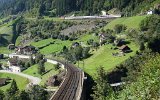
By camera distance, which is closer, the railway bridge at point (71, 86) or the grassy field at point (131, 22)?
the railway bridge at point (71, 86)

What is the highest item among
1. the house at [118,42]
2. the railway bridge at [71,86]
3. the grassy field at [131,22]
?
the grassy field at [131,22]

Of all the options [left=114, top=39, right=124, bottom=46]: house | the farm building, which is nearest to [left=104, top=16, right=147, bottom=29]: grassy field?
[left=114, top=39, right=124, bottom=46]: house

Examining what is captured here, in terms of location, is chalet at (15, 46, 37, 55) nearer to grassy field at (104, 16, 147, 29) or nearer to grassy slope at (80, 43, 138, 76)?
grassy field at (104, 16, 147, 29)

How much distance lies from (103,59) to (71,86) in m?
33.1

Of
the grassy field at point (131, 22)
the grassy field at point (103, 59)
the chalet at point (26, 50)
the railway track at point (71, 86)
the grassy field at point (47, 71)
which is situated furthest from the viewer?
the chalet at point (26, 50)

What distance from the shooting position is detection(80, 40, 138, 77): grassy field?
115438mm

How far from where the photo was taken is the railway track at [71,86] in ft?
274

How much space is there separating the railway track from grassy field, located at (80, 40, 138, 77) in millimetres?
4746

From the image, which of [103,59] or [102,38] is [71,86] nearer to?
[103,59]

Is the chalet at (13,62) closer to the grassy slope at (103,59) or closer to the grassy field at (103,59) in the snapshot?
the grassy field at (103,59)

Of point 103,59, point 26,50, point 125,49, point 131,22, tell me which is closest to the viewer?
point 125,49

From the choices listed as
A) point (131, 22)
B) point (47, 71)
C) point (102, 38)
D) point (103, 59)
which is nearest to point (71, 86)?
point (103, 59)

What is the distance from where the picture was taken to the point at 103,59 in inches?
4988

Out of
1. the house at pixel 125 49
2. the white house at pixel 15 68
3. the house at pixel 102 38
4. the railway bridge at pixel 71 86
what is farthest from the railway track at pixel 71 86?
the white house at pixel 15 68
